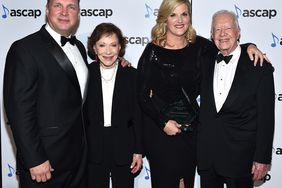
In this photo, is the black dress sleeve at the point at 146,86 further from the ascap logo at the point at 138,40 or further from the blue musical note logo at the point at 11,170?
the blue musical note logo at the point at 11,170

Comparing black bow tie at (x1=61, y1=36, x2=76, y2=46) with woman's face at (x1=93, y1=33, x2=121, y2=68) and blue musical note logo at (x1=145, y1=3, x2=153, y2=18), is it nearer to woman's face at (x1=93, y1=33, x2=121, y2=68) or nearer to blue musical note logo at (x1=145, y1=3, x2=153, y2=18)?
woman's face at (x1=93, y1=33, x2=121, y2=68)

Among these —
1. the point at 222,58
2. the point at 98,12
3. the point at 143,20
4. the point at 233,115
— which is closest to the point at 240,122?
the point at 233,115

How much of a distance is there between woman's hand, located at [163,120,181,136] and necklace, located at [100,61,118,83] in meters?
0.59

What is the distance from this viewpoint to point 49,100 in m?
2.32

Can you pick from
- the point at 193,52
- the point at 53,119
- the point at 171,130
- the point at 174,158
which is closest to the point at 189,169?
the point at 174,158

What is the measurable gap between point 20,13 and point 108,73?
130 cm

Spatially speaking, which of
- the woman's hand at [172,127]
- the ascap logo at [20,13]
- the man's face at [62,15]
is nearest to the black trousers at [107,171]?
the woman's hand at [172,127]

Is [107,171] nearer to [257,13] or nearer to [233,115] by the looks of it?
[233,115]

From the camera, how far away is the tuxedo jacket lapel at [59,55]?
7.66 ft

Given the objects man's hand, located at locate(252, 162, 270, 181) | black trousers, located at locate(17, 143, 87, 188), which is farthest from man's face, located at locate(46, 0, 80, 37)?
man's hand, located at locate(252, 162, 270, 181)

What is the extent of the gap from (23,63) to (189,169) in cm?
152

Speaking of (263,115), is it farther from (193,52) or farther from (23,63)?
(23,63)

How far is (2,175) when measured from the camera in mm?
3672

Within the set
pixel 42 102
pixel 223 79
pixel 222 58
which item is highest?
pixel 222 58
